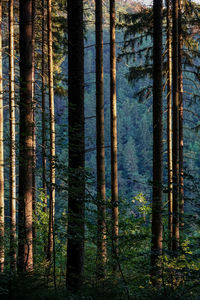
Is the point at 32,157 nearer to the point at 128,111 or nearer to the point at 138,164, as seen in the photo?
the point at 138,164

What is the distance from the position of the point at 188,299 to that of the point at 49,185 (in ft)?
7.76

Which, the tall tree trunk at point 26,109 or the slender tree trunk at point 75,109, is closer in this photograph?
the slender tree trunk at point 75,109

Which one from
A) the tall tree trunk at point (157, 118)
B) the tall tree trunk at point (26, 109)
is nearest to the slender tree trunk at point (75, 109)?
the tall tree trunk at point (26, 109)

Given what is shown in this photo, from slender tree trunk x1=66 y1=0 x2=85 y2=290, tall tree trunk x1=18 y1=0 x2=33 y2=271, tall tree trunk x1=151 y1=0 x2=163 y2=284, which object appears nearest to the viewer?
slender tree trunk x1=66 y1=0 x2=85 y2=290

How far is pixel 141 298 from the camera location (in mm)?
3959

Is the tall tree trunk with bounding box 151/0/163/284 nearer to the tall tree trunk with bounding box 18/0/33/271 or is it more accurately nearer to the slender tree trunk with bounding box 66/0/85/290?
the slender tree trunk with bounding box 66/0/85/290

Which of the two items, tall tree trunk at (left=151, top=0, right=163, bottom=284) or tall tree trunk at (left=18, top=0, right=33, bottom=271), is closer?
tall tree trunk at (left=18, top=0, right=33, bottom=271)

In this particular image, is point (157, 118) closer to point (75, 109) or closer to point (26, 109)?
point (75, 109)

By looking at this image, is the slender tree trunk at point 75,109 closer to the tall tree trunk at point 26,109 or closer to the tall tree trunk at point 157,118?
the tall tree trunk at point 26,109

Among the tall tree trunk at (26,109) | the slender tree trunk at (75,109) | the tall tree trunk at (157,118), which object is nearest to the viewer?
the slender tree trunk at (75,109)

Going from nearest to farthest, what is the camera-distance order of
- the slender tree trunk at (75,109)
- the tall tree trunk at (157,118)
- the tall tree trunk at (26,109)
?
the slender tree trunk at (75,109) < the tall tree trunk at (26,109) < the tall tree trunk at (157,118)

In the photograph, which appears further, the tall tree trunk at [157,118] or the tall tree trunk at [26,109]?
the tall tree trunk at [157,118]

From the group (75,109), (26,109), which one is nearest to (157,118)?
(75,109)

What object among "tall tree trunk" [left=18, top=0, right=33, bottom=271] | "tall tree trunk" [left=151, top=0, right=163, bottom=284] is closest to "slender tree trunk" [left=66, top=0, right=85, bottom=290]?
"tall tree trunk" [left=18, top=0, right=33, bottom=271]
